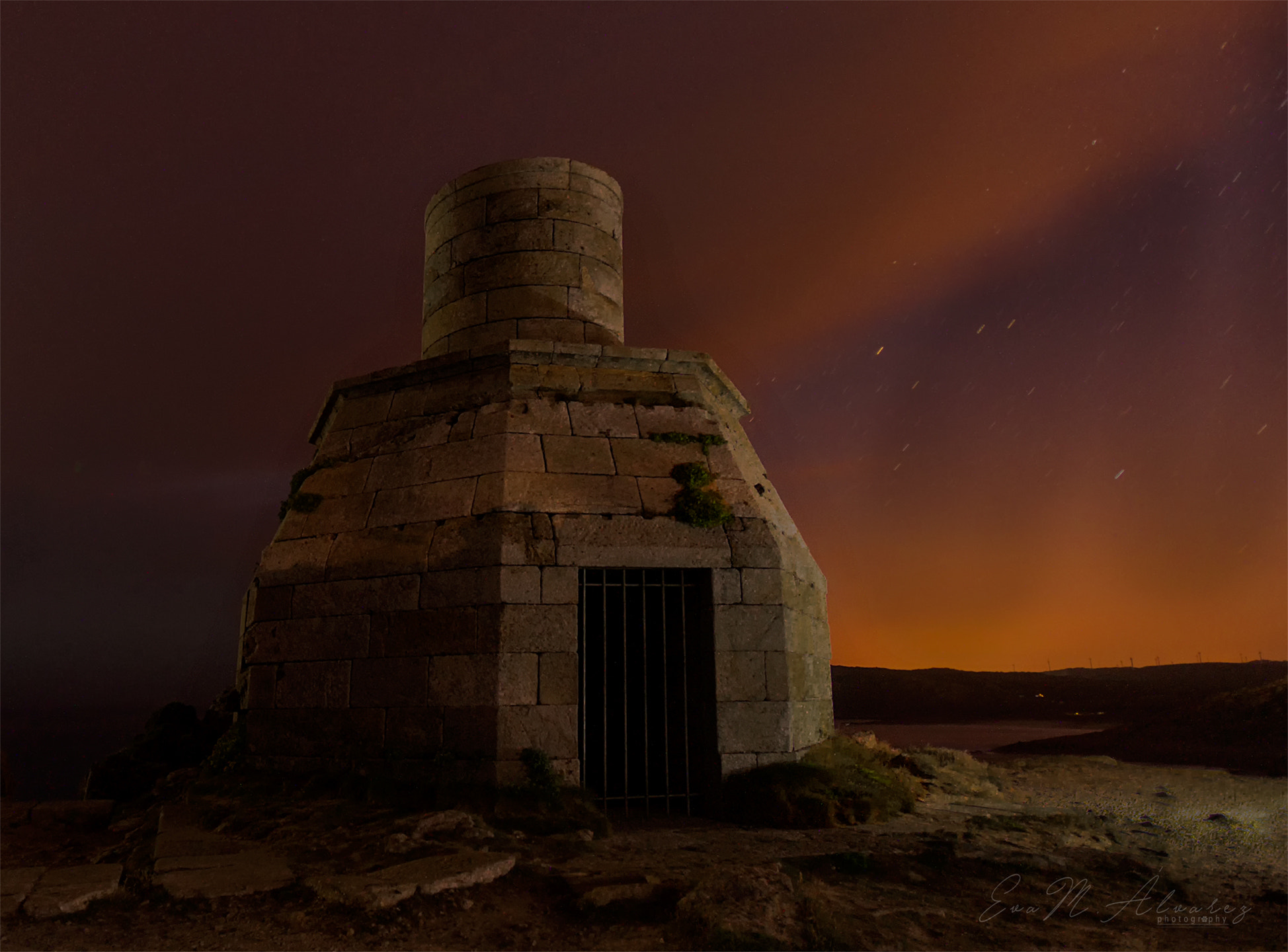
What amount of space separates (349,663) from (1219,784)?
1053cm

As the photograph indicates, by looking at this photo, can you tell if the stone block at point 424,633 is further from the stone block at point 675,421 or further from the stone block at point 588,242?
the stone block at point 588,242

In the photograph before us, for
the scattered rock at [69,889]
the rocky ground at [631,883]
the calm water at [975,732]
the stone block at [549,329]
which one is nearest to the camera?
the rocky ground at [631,883]

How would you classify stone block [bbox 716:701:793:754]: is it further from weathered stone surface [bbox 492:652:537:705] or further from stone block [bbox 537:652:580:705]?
weathered stone surface [bbox 492:652:537:705]

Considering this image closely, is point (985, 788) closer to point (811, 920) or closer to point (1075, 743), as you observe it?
point (811, 920)

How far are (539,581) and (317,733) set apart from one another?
2564mm

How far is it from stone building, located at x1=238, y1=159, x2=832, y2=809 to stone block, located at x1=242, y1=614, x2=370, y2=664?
0.02 metres

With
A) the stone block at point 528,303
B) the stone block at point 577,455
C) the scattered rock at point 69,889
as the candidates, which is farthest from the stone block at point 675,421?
the scattered rock at point 69,889

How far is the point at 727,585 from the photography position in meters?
7.70

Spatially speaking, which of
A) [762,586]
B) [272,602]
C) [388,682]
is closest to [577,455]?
[762,586]

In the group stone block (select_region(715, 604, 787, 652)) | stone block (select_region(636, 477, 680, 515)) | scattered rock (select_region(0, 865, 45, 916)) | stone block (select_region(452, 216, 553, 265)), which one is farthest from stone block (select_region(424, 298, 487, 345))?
scattered rock (select_region(0, 865, 45, 916))

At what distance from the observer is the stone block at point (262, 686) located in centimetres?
783

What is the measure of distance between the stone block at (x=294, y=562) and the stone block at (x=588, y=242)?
4.52 m

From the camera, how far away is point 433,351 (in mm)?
10188

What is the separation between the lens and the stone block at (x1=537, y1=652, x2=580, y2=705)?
7.04m
